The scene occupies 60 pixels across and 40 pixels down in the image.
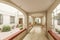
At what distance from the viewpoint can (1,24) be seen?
9805 mm

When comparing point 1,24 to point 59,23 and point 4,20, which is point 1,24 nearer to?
point 4,20

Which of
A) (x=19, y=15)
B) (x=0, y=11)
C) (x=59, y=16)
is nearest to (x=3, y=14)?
(x=0, y=11)

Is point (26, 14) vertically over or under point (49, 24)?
over

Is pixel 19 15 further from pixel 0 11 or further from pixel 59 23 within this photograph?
pixel 59 23

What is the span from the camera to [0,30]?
373 inches

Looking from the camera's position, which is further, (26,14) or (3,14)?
Result: (3,14)

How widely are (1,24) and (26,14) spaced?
4.13 metres

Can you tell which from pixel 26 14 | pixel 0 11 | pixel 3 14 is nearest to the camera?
pixel 26 14

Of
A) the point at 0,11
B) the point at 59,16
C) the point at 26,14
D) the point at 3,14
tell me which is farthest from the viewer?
the point at 3,14

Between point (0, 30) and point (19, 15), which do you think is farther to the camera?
point (19, 15)

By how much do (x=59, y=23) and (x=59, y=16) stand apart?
1.35 meters

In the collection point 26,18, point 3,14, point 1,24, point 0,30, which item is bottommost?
point 0,30

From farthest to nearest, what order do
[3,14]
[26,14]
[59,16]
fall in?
[3,14] → [59,16] → [26,14]

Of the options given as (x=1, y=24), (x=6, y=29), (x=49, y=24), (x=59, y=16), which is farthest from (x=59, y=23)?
(x=1, y=24)
